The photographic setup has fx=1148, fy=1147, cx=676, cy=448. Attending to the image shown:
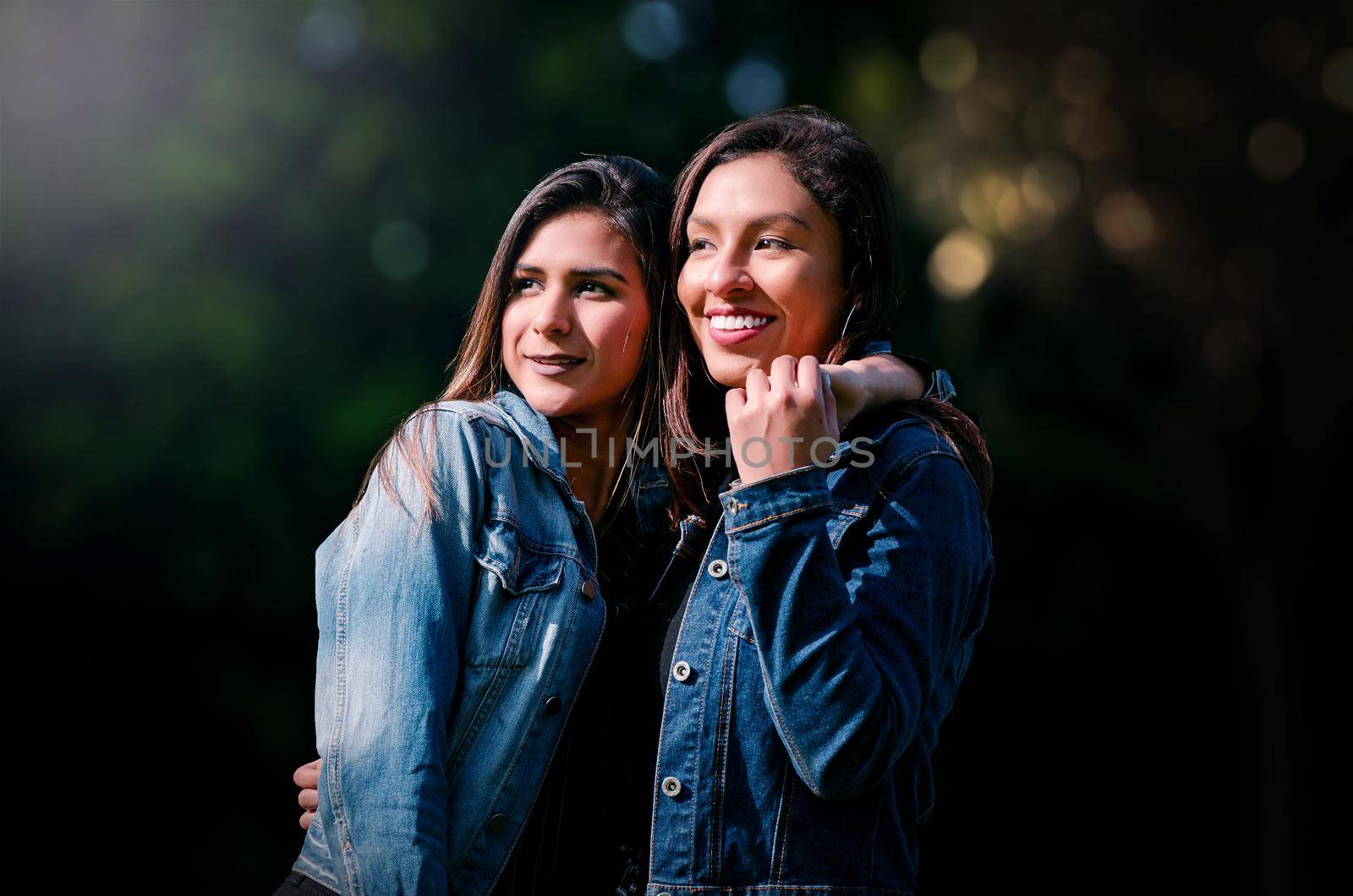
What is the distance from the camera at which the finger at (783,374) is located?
1.55 meters

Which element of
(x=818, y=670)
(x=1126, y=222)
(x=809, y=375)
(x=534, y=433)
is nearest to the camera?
(x=818, y=670)

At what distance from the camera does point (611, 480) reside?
7.01ft

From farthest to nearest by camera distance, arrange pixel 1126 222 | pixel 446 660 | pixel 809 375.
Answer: pixel 1126 222, pixel 446 660, pixel 809 375

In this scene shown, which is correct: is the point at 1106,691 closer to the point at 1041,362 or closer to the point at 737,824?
the point at 1041,362

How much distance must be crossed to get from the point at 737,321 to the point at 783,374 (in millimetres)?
299

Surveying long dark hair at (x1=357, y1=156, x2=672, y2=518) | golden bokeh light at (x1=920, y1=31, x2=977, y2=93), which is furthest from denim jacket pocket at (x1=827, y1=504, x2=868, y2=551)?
golden bokeh light at (x1=920, y1=31, x2=977, y2=93)

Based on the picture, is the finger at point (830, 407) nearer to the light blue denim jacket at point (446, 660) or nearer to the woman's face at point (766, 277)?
the woman's face at point (766, 277)

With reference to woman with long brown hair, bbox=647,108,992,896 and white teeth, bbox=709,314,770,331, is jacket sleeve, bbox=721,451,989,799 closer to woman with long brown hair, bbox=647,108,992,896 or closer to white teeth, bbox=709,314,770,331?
woman with long brown hair, bbox=647,108,992,896

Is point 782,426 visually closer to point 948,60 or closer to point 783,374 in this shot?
point 783,374

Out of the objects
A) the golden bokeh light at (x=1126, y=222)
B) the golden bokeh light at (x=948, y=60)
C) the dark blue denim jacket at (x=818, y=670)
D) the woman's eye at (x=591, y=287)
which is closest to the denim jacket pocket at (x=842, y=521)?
the dark blue denim jacket at (x=818, y=670)

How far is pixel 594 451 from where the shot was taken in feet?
7.00

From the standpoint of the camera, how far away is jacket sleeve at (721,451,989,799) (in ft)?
4.74

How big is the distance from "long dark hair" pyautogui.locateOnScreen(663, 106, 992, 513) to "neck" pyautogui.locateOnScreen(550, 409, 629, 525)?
4.9 inches

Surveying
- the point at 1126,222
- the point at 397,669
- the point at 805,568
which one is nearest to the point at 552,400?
the point at 397,669
